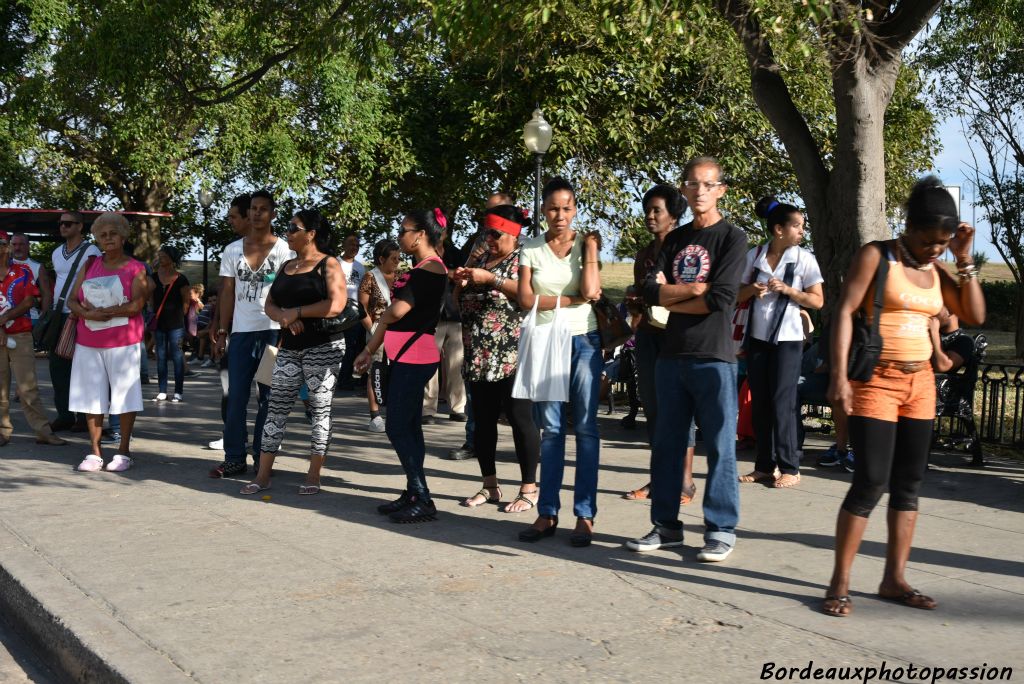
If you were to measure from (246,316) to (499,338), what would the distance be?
2318mm

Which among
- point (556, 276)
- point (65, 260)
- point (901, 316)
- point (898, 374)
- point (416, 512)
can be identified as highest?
point (65, 260)

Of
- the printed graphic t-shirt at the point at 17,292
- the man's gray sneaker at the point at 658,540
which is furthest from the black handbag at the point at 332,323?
the printed graphic t-shirt at the point at 17,292

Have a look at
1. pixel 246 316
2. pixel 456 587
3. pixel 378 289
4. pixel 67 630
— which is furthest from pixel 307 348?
pixel 378 289

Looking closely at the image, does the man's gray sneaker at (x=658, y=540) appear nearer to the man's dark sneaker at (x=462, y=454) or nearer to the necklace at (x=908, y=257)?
the necklace at (x=908, y=257)

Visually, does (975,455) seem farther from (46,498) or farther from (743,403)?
(46,498)

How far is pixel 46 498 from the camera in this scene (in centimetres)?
706

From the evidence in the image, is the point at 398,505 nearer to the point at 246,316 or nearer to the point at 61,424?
the point at 246,316

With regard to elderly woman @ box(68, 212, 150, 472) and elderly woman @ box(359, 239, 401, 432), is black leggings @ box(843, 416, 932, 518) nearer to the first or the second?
elderly woman @ box(68, 212, 150, 472)

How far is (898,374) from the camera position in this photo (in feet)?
15.1

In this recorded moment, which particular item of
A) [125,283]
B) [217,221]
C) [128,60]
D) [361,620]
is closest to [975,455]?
[361,620]

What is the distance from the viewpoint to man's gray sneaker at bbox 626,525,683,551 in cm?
569

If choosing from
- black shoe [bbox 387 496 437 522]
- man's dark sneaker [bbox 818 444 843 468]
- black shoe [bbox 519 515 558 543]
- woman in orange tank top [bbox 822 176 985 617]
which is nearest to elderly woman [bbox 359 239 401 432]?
black shoe [bbox 387 496 437 522]

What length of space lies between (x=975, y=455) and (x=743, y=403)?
1.78 meters

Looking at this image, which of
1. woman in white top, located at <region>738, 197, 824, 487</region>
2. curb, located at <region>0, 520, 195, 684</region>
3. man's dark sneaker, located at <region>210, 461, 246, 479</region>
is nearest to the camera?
curb, located at <region>0, 520, 195, 684</region>
